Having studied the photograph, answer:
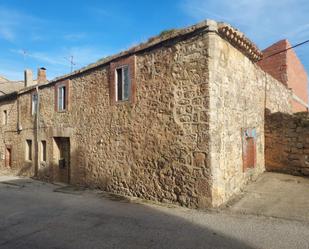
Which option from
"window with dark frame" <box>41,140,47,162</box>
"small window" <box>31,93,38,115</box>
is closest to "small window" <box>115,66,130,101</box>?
"window with dark frame" <box>41,140,47,162</box>

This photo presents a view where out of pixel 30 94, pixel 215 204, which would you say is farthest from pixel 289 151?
pixel 30 94

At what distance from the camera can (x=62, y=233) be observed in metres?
4.84

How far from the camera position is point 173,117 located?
6555 mm

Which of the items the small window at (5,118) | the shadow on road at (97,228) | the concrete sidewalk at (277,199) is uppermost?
the small window at (5,118)

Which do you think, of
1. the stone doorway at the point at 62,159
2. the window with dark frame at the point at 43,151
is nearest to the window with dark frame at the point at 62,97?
the stone doorway at the point at 62,159

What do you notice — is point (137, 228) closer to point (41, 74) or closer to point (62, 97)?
point (62, 97)

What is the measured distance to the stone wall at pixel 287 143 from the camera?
8.12 metres

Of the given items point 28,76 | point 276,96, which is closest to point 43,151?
point 28,76

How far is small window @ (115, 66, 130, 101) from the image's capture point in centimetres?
796

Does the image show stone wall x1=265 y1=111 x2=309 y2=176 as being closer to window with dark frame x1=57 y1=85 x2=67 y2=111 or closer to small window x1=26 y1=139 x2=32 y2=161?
window with dark frame x1=57 y1=85 x2=67 y2=111

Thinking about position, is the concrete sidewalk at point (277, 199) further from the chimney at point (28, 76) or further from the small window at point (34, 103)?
the chimney at point (28, 76)

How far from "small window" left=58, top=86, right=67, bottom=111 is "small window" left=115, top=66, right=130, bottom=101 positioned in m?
3.58

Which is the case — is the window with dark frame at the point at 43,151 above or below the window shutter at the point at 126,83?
below

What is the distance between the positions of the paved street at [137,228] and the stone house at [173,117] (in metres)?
0.78
